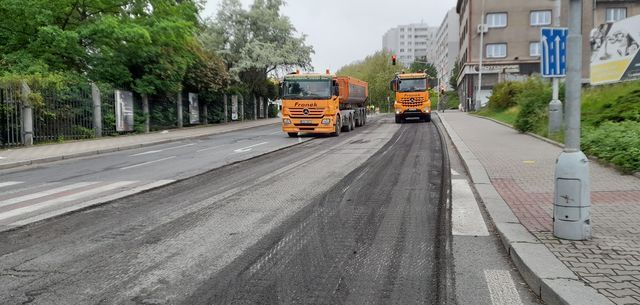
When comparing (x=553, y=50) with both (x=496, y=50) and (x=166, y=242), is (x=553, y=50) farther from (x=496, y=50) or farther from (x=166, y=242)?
(x=496, y=50)

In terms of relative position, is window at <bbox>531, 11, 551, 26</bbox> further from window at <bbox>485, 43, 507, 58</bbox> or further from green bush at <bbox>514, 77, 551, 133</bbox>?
green bush at <bbox>514, 77, 551, 133</bbox>

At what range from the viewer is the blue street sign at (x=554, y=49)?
9174 mm

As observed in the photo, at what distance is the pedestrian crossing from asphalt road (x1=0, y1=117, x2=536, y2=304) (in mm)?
419

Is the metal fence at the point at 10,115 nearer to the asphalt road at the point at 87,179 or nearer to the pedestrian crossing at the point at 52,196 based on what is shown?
the asphalt road at the point at 87,179

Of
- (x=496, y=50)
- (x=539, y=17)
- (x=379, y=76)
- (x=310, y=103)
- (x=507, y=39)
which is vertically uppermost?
(x=539, y=17)

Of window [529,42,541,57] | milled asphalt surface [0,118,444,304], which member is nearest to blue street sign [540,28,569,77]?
milled asphalt surface [0,118,444,304]

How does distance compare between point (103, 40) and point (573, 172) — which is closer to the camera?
point (573, 172)

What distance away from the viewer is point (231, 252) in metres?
5.46

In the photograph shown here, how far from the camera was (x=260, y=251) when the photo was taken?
548 cm

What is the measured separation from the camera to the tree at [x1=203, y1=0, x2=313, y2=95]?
43.5 metres

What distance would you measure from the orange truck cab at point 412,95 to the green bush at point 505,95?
15.9 feet

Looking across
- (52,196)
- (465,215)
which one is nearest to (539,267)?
(465,215)

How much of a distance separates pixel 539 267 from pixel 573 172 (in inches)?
52.3

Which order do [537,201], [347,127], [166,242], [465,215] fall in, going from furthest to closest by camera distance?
1. [347,127]
2. [537,201]
3. [465,215]
4. [166,242]
